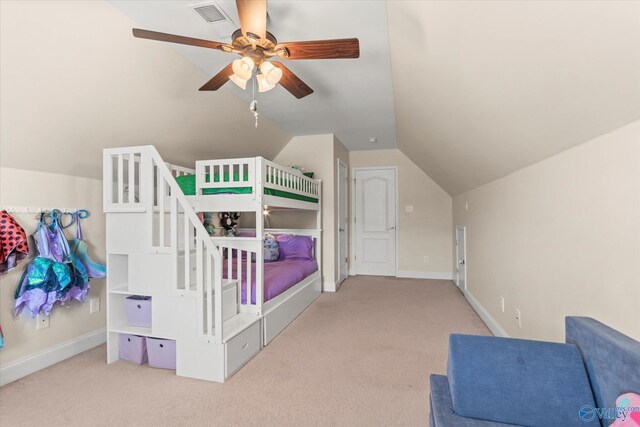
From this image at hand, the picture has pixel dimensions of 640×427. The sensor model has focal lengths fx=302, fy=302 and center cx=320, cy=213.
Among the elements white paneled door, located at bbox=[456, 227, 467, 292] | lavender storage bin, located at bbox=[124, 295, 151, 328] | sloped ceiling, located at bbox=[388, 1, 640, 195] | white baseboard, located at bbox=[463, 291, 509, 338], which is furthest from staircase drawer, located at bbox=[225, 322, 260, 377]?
white paneled door, located at bbox=[456, 227, 467, 292]

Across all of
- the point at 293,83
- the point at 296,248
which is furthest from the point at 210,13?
the point at 296,248

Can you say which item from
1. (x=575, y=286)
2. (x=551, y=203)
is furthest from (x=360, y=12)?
(x=575, y=286)

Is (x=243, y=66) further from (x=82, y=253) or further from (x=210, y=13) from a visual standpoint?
(x=82, y=253)

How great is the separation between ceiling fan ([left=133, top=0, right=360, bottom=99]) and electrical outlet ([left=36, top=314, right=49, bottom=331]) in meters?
2.17

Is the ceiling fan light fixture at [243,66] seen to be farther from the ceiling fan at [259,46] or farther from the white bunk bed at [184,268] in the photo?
the white bunk bed at [184,268]

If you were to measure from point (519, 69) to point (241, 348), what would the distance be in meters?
2.38

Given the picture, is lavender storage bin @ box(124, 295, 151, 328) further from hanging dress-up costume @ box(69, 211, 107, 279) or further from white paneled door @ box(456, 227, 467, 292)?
white paneled door @ box(456, 227, 467, 292)

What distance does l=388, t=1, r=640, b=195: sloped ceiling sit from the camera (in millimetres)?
977

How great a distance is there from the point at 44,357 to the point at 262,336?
1610mm

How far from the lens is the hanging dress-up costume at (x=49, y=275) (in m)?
2.14

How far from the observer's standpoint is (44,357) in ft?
7.44

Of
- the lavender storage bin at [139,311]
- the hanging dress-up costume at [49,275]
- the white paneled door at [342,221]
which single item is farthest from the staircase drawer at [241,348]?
the white paneled door at [342,221]

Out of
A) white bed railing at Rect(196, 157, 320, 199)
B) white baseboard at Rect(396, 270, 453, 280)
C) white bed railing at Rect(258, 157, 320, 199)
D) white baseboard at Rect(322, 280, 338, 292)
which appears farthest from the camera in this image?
white baseboard at Rect(396, 270, 453, 280)

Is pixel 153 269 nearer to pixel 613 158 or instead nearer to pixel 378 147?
pixel 613 158
